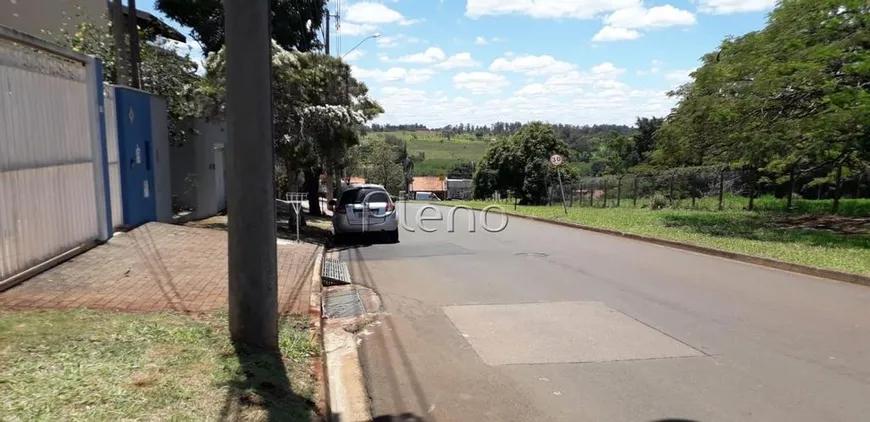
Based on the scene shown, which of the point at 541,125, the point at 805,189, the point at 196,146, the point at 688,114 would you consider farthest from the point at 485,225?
the point at 541,125

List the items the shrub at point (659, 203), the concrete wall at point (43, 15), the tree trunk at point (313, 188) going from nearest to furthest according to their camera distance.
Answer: the concrete wall at point (43, 15) → the tree trunk at point (313, 188) → the shrub at point (659, 203)

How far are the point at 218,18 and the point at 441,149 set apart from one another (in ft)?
457

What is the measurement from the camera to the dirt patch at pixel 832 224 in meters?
16.0

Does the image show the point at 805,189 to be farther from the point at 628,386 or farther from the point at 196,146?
the point at 628,386

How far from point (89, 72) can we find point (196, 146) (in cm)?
855

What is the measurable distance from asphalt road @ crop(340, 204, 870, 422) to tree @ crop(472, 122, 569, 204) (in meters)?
43.2

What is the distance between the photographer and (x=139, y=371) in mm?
4230

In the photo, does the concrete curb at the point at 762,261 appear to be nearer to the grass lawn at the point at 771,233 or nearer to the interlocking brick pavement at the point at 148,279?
the grass lawn at the point at 771,233

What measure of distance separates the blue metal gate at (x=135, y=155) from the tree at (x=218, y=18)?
35.0 ft

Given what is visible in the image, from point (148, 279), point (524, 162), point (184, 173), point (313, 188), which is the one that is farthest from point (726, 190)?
point (524, 162)

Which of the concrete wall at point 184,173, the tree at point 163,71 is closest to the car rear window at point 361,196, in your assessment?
the tree at point 163,71

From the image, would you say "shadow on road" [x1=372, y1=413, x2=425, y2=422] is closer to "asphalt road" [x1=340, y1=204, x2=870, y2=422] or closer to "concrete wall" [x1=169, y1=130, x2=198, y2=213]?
"asphalt road" [x1=340, y1=204, x2=870, y2=422]

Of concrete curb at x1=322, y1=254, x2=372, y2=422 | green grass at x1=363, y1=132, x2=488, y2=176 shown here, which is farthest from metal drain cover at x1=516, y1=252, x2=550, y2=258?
green grass at x1=363, y1=132, x2=488, y2=176

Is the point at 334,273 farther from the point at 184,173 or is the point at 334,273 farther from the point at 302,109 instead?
the point at 184,173
